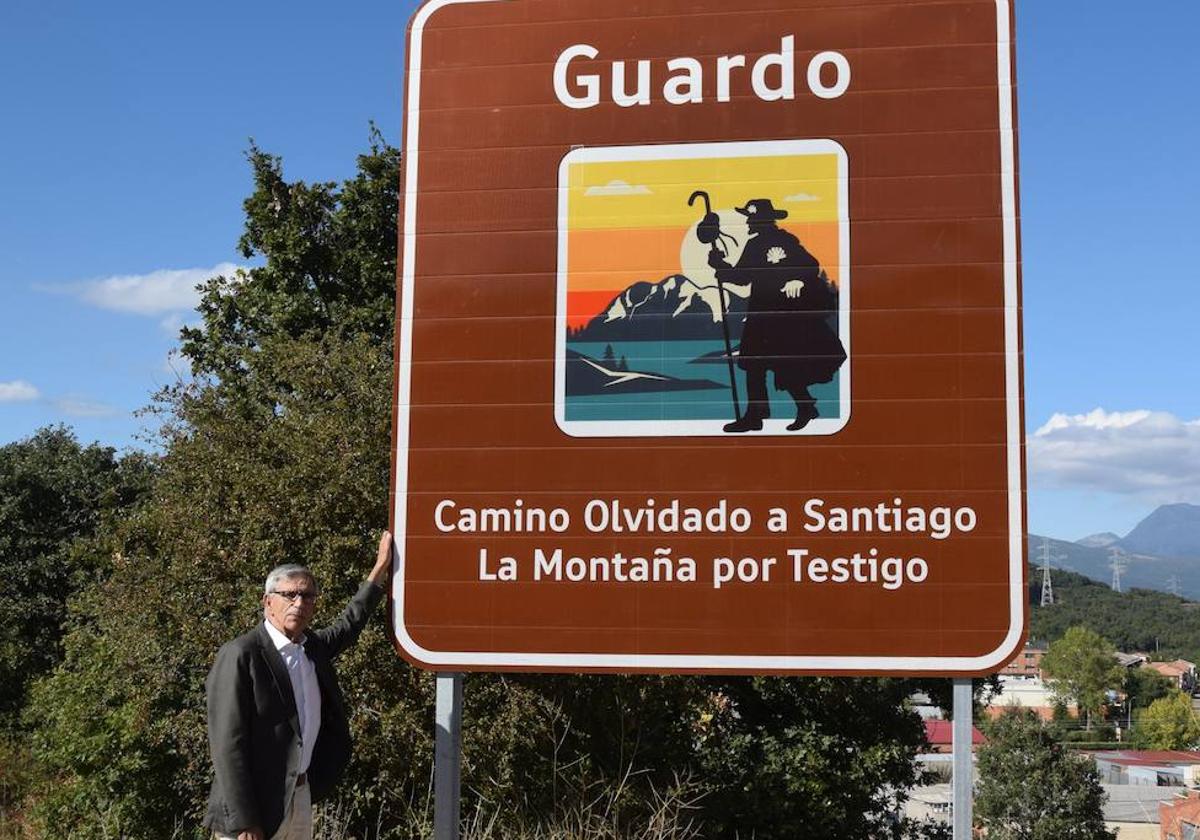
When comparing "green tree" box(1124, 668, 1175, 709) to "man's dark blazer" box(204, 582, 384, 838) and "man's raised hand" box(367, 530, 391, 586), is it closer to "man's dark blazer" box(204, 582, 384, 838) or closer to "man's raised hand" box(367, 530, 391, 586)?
"man's raised hand" box(367, 530, 391, 586)

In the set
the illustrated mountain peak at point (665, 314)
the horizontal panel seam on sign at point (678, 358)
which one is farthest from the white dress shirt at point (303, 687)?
the illustrated mountain peak at point (665, 314)

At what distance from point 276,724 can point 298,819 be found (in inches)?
15.2

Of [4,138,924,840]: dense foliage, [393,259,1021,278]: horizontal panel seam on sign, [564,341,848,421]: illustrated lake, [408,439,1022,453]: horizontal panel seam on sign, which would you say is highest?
[393,259,1021,278]: horizontal panel seam on sign

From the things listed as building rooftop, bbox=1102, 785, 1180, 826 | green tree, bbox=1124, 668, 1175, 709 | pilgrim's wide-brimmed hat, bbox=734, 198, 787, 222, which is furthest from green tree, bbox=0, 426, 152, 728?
green tree, bbox=1124, 668, 1175, 709

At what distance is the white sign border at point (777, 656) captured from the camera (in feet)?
14.7

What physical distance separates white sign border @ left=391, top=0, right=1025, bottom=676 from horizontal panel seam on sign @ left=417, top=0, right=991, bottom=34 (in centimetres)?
30

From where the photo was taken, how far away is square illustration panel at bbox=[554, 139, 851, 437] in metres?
4.75

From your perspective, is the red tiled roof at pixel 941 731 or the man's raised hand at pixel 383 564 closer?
the man's raised hand at pixel 383 564

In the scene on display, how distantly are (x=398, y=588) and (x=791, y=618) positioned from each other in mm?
1691

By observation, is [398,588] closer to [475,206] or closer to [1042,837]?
[475,206]

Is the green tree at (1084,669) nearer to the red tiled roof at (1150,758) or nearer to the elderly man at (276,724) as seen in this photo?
the red tiled roof at (1150,758)

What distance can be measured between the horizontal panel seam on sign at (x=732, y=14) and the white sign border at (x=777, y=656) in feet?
0.98

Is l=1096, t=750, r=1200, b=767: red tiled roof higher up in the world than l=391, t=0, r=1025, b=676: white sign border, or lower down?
lower down

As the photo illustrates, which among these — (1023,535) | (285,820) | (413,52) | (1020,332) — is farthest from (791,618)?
(413,52)
